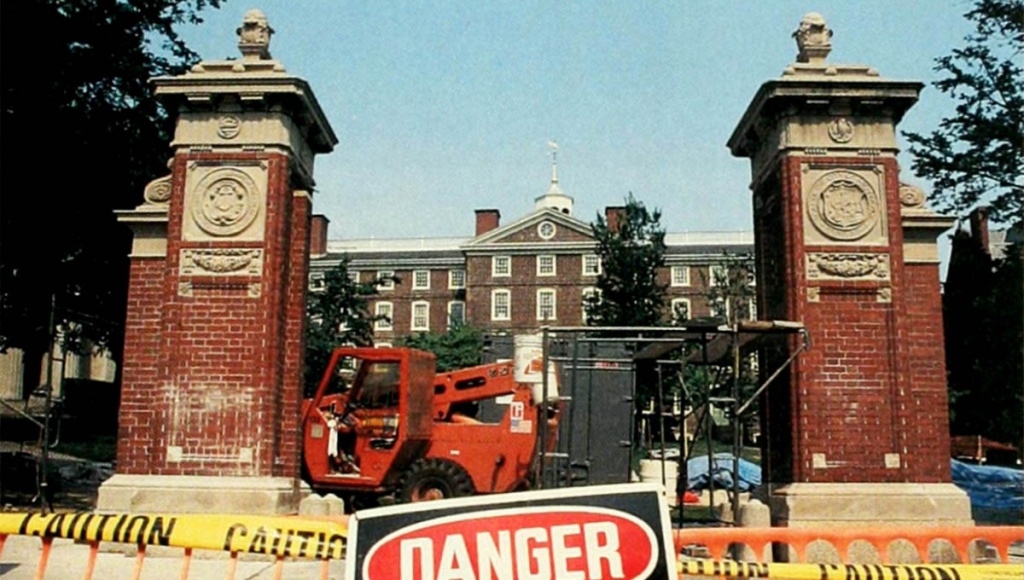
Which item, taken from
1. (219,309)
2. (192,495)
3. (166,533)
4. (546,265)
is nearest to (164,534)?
(166,533)

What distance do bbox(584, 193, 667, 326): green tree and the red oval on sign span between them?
4534 cm

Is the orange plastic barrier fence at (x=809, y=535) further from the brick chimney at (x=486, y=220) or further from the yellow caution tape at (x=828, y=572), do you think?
the brick chimney at (x=486, y=220)

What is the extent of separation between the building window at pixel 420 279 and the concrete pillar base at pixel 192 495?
58.4 metres

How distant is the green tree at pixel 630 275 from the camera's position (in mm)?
49625

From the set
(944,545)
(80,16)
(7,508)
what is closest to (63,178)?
A: (80,16)

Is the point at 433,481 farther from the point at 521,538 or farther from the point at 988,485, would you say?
the point at 988,485

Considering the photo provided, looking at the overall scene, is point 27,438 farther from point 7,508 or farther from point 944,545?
point 944,545

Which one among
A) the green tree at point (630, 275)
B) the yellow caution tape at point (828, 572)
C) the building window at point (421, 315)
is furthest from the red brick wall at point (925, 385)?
the building window at point (421, 315)

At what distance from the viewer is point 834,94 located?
10.5m

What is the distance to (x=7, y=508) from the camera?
46.0 ft

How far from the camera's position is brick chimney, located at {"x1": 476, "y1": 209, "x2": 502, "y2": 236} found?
223 feet

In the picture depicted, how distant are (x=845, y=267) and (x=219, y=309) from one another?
701cm

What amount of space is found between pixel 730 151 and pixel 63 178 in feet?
37.1

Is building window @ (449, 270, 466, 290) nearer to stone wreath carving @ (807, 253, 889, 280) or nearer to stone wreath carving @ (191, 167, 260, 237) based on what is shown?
stone wreath carving @ (191, 167, 260, 237)
